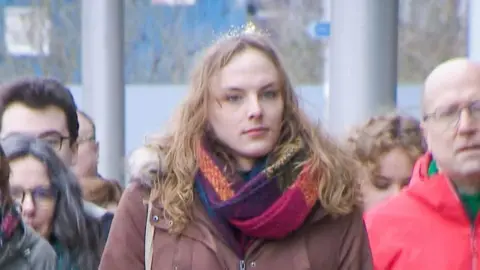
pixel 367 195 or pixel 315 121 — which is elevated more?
pixel 315 121

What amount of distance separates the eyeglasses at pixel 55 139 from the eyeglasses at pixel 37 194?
1.19 feet

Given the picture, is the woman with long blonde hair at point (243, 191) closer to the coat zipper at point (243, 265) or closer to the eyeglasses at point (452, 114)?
the coat zipper at point (243, 265)

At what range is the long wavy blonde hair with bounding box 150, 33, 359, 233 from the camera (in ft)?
13.1

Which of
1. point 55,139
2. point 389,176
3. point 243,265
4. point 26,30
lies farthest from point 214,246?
point 26,30

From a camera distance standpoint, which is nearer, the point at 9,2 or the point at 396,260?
the point at 396,260

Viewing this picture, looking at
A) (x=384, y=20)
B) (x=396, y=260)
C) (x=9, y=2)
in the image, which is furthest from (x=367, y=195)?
(x=9, y=2)

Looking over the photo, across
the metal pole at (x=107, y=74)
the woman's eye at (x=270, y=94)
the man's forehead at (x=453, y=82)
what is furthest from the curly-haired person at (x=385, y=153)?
the metal pole at (x=107, y=74)

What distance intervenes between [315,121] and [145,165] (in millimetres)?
512

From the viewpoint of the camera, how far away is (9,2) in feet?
51.5

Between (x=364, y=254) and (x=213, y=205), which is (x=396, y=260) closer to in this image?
(x=364, y=254)

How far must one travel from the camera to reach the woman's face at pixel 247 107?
398cm

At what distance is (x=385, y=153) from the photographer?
580 centimetres

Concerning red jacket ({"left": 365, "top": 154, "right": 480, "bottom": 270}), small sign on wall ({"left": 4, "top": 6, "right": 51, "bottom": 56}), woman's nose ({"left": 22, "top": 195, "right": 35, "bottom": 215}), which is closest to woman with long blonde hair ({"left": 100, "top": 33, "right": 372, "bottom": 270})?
red jacket ({"left": 365, "top": 154, "right": 480, "bottom": 270})

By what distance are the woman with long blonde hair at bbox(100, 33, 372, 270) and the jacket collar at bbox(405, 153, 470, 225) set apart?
0.42 m
